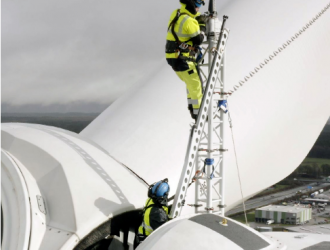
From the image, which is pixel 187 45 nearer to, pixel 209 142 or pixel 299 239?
pixel 209 142

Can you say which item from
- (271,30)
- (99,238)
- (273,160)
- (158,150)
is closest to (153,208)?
(99,238)

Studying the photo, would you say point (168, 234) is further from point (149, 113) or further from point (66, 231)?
point (149, 113)

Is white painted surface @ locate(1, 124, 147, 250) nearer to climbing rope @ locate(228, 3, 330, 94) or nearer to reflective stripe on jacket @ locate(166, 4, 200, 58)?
reflective stripe on jacket @ locate(166, 4, 200, 58)

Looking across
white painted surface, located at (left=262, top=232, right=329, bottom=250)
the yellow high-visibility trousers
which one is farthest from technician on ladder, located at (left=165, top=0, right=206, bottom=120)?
white painted surface, located at (left=262, top=232, right=329, bottom=250)

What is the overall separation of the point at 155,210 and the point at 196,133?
1.12 metres

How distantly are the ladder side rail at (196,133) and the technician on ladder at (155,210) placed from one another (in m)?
0.22

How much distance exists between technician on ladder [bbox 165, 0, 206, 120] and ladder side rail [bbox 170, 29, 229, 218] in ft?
1.01

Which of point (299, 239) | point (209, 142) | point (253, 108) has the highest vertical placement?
point (253, 108)

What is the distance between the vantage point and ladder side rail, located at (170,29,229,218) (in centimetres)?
563

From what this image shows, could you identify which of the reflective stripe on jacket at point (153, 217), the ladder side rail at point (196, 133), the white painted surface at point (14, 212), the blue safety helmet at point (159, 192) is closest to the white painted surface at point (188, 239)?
the reflective stripe on jacket at point (153, 217)

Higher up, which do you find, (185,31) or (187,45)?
(185,31)

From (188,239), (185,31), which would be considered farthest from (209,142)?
(188,239)

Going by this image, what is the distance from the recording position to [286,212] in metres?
20.4

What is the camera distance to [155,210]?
531 centimetres
